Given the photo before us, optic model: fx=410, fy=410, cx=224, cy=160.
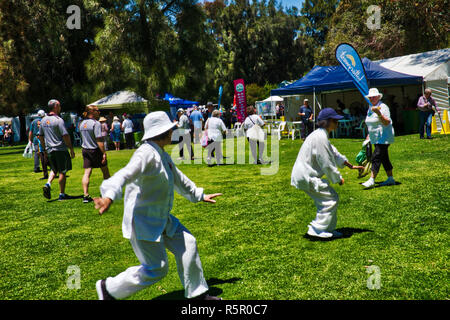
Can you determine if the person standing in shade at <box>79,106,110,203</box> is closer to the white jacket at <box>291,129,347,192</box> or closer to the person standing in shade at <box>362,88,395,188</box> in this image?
the white jacket at <box>291,129,347,192</box>

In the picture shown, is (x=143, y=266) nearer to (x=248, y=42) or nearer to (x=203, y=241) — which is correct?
(x=203, y=241)

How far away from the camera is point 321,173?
5320 mm

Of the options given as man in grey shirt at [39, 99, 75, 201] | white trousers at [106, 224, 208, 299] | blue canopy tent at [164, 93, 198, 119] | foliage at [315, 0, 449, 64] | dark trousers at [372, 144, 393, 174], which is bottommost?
white trousers at [106, 224, 208, 299]

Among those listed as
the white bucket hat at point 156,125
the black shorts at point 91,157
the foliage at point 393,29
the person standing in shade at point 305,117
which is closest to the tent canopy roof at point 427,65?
the foliage at point 393,29

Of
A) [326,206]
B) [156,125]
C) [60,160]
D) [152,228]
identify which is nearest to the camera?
[152,228]

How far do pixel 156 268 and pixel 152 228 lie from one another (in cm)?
35

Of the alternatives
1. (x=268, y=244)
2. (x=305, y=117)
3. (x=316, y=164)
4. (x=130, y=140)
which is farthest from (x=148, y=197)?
(x=130, y=140)

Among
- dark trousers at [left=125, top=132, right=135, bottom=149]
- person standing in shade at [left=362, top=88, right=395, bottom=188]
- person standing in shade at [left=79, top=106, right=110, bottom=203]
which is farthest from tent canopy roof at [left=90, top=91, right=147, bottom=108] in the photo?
person standing in shade at [left=362, top=88, right=395, bottom=188]

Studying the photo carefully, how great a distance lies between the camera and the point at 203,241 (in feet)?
18.5

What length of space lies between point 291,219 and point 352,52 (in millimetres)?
6347

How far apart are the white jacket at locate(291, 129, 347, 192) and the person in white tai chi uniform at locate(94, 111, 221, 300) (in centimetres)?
216

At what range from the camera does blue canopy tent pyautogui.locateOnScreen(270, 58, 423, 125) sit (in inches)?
691

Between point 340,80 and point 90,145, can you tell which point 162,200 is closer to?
point 90,145

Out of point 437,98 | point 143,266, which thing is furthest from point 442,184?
point 437,98
